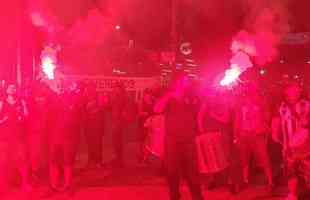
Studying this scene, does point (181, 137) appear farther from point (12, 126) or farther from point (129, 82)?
point (129, 82)

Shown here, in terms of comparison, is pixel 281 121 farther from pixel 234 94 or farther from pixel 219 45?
pixel 219 45

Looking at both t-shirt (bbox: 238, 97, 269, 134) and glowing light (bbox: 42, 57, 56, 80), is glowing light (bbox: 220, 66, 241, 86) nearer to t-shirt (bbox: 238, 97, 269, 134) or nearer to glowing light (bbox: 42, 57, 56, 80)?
t-shirt (bbox: 238, 97, 269, 134)

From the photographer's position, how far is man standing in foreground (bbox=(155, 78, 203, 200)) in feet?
26.3

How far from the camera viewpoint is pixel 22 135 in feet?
33.6

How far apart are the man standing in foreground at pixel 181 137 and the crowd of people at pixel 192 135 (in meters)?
0.01

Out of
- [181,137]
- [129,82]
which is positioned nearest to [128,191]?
[181,137]

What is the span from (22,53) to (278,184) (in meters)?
6.55

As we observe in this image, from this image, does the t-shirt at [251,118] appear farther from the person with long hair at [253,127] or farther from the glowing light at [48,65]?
the glowing light at [48,65]

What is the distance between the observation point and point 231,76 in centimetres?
1162

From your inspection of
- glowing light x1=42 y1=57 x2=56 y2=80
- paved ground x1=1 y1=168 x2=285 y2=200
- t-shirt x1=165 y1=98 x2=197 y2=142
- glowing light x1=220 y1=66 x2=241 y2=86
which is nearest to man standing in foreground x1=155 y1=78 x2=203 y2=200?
t-shirt x1=165 y1=98 x2=197 y2=142

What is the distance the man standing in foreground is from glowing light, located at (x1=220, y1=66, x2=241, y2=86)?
2.91 meters

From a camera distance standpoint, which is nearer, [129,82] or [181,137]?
[181,137]

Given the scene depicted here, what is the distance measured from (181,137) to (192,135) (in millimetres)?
144

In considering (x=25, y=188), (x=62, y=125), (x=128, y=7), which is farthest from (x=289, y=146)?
(x=128, y=7)
